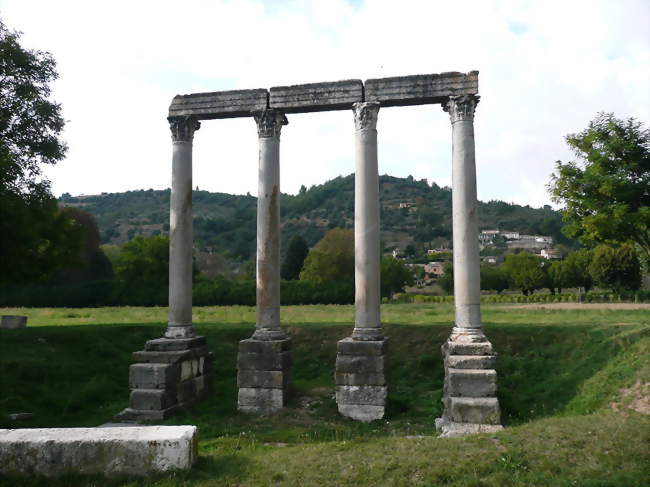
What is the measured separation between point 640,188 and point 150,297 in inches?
1775

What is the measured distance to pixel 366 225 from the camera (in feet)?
47.8

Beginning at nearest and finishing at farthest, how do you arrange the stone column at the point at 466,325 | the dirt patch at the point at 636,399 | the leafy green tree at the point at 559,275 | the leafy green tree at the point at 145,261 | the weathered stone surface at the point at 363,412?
the dirt patch at the point at 636,399 → the stone column at the point at 466,325 → the weathered stone surface at the point at 363,412 → the leafy green tree at the point at 145,261 → the leafy green tree at the point at 559,275

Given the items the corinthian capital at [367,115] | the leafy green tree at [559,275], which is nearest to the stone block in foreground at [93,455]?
the corinthian capital at [367,115]

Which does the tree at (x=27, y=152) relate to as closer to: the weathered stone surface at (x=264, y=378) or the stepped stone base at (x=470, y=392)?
the weathered stone surface at (x=264, y=378)

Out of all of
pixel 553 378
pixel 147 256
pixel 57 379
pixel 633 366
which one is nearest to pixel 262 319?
pixel 57 379

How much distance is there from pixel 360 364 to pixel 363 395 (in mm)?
800

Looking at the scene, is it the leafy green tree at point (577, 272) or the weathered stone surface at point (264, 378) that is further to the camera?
the leafy green tree at point (577, 272)

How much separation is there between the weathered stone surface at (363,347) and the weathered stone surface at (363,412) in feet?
4.49

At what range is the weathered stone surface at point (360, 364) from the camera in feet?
44.8

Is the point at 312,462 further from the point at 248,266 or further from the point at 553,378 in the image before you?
the point at 248,266

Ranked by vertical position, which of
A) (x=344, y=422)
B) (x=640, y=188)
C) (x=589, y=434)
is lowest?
(x=344, y=422)

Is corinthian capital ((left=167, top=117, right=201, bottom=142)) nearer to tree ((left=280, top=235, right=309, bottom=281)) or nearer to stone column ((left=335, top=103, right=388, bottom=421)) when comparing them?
stone column ((left=335, top=103, right=388, bottom=421))

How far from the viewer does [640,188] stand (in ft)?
54.2

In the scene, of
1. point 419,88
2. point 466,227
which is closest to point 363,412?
point 466,227
